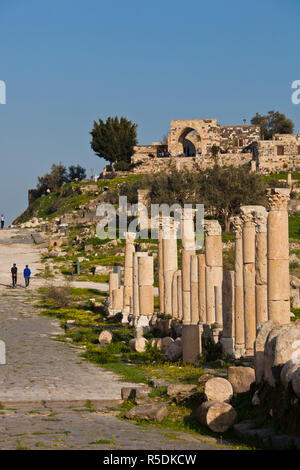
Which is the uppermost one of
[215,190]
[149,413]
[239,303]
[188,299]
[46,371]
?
[215,190]

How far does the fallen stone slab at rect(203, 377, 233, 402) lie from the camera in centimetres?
1098

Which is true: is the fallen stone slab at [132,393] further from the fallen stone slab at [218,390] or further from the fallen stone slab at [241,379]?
the fallen stone slab at [241,379]

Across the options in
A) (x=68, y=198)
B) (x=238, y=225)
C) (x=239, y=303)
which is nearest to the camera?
(x=239, y=303)

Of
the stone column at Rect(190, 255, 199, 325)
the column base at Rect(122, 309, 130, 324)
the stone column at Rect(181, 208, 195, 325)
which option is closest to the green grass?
the column base at Rect(122, 309, 130, 324)

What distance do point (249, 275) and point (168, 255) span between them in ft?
30.7

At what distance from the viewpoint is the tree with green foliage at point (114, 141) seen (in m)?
81.2

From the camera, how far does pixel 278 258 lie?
1403cm

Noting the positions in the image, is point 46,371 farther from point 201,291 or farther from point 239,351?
point 201,291

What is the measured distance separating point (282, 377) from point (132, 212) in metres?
48.7

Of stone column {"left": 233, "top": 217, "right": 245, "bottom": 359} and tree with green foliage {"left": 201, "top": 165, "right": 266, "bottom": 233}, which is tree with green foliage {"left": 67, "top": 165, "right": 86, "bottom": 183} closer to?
tree with green foliage {"left": 201, "top": 165, "right": 266, "bottom": 233}

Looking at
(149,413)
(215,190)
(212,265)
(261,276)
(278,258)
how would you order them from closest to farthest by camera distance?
1. (149,413)
2. (278,258)
3. (261,276)
4. (212,265)
5. (215,190)

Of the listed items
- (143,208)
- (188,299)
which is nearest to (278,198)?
(188,299)

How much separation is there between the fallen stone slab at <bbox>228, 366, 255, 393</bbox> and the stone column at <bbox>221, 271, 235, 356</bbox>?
4863 mm
